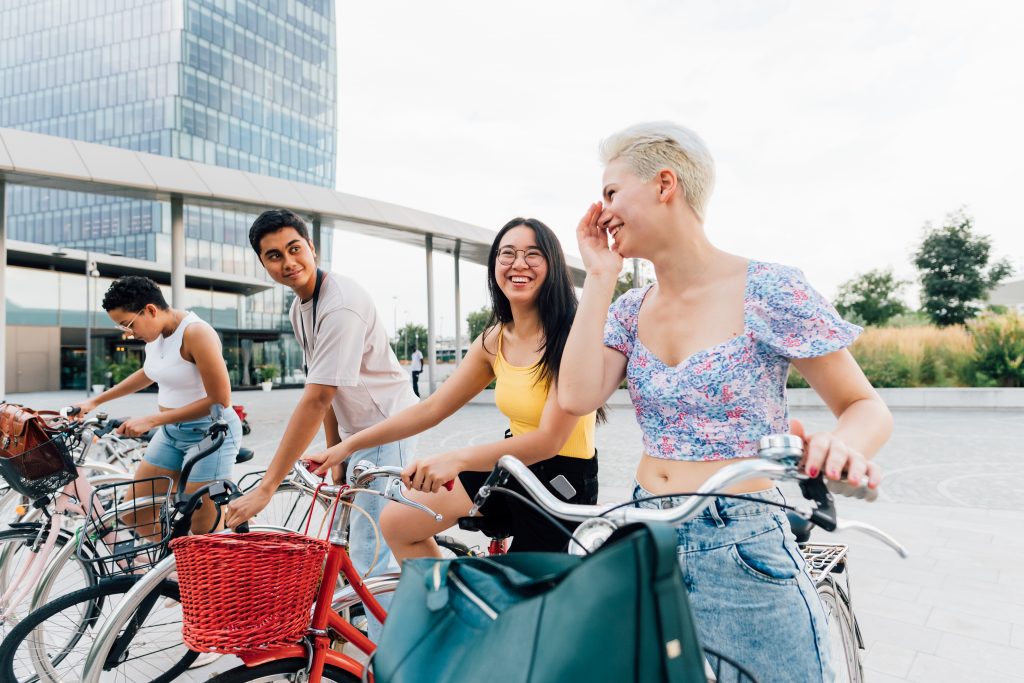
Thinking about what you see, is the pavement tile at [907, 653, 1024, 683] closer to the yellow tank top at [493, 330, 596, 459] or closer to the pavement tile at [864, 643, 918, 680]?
the pavement tile at [864, 643, 918, 680]

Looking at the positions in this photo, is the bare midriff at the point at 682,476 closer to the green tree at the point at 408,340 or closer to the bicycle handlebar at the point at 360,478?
the bicycle handlebar at the point at 360,478

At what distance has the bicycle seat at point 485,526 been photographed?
2367mm

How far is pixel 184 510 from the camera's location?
289cm

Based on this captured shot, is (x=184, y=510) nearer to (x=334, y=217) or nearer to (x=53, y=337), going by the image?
(x=334, y=217)

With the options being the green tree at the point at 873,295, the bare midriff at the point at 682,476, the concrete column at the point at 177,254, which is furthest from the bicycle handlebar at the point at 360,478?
the green tree at the point at 873,295

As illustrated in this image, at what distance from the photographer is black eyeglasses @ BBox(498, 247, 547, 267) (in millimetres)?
A: 2596

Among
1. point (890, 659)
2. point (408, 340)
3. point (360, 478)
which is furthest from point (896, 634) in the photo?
point (408, 340)

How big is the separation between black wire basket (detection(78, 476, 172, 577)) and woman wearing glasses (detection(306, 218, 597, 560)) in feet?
3.42

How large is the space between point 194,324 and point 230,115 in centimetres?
6533

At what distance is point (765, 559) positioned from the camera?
1356 mm

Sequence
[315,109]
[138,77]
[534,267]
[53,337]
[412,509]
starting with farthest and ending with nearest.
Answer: [315,109] < [138,77] < [53,337] < [534,267] < [412,509]

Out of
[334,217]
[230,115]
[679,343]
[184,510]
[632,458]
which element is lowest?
[632,458]

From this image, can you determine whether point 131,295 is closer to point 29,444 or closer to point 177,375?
point 177,375

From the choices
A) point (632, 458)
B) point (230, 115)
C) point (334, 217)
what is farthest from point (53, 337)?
point (632, 458)
